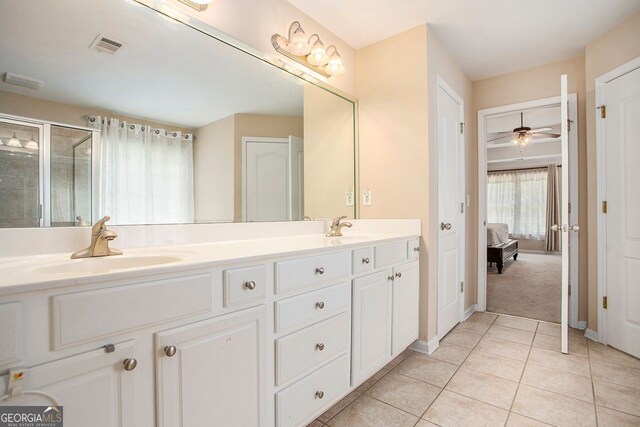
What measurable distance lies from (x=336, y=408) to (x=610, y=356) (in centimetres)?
207

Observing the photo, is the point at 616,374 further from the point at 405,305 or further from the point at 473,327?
the point at 405,305

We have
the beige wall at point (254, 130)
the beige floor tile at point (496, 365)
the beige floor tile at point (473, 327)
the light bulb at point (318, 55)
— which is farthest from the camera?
the beige floor tile at point (473, 327)

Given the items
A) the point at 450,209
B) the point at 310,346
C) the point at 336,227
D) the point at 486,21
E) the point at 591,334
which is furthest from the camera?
A: the point at 450,209

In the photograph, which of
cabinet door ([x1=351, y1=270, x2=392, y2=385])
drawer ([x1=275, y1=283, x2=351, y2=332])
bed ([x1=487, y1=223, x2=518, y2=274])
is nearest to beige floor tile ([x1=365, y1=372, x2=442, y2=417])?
cabinet door ([x1=351, y1=270, x2=392, y2=385])

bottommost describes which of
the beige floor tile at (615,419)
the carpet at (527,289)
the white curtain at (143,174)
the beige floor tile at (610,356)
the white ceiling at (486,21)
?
the carpet at (527,289)

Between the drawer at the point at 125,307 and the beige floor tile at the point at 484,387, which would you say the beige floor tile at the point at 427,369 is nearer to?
the beige floor tile at the point at 484,387

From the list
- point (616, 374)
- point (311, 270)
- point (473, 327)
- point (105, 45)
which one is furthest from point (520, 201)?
point (105, 45)

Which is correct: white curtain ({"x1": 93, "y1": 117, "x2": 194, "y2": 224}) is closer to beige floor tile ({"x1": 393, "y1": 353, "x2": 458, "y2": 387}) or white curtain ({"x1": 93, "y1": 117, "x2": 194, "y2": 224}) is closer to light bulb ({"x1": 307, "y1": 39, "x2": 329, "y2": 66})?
light bulb ({"x1": 307, "y1": 39, "x2": 329, "y2": 66})

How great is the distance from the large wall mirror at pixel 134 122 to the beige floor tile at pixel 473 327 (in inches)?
74.7

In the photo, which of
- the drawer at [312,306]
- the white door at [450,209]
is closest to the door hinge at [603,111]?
the white door at [450,209]

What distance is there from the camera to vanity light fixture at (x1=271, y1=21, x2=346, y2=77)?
192 cm

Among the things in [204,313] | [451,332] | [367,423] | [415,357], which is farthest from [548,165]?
[204,313]

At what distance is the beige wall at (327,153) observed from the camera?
2186 mm

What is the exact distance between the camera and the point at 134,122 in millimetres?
1333
